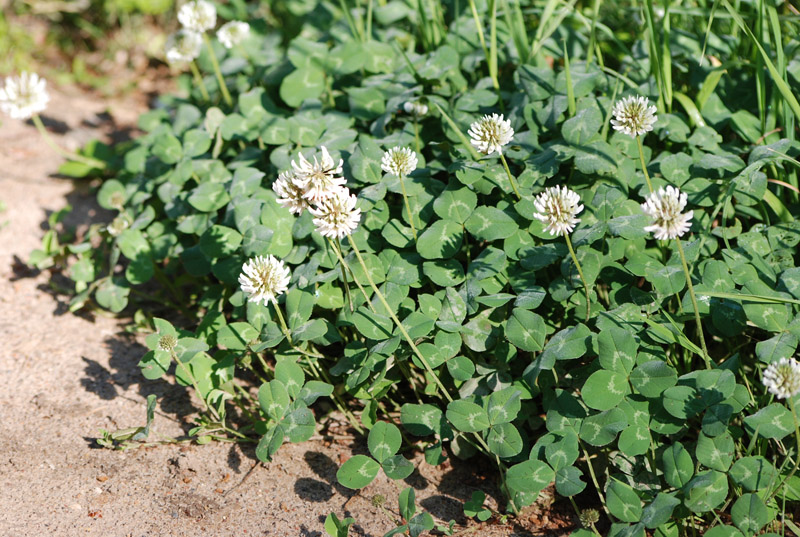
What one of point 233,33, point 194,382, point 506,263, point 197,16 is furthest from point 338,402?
point 233,33

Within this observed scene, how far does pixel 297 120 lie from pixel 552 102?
3.21 feet

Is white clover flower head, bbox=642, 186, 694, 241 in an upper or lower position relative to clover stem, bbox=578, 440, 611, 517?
upper

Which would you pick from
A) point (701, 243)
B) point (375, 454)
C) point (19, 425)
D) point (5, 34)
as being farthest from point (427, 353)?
point (5, 34)

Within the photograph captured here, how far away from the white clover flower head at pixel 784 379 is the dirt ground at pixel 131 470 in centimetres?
76

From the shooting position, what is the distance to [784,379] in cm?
177

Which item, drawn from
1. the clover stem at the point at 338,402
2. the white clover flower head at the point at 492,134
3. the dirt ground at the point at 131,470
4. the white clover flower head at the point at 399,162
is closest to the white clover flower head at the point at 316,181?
the white clover flower head at the point at 399,162

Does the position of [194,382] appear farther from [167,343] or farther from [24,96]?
[24,96]

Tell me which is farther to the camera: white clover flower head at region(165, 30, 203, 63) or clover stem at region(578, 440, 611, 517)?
white clover flower head at region(165, 30, 203, 63)

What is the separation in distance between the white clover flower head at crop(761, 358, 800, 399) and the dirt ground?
76 centimetres

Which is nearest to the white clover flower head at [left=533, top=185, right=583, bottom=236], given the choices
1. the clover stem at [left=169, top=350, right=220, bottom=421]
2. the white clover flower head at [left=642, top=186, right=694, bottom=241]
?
the white clover flower head at [left=642, top=186, right=694, bottom=241]

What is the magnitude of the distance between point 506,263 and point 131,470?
1354 mm

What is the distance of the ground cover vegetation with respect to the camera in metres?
2.02

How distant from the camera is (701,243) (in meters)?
2.35

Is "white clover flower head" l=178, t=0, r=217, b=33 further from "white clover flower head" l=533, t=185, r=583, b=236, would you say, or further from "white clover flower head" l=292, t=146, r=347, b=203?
"white clover flower head" l=533, t=185, r=583, b=236
